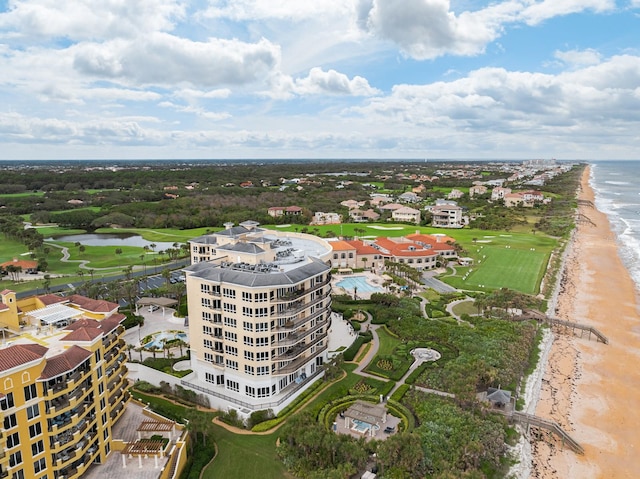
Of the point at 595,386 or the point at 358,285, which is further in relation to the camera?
the point at 358,285

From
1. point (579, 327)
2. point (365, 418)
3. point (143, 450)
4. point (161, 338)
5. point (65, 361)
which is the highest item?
point (65, 361)

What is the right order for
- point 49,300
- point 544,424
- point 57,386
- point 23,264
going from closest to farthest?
point 57,386, point 49,300, point 544,424, point 23,264

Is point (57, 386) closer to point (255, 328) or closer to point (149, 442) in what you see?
point (149, 442)

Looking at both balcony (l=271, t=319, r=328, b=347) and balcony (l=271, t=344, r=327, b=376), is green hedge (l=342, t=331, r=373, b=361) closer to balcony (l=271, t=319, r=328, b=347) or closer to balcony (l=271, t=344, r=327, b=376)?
balcony (l=271, t=344, r=327, b=376)

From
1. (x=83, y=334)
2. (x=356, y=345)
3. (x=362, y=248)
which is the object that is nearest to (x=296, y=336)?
(x=356, y=345)

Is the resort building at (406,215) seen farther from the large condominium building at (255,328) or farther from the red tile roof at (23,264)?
the large condominium building at (255,328)

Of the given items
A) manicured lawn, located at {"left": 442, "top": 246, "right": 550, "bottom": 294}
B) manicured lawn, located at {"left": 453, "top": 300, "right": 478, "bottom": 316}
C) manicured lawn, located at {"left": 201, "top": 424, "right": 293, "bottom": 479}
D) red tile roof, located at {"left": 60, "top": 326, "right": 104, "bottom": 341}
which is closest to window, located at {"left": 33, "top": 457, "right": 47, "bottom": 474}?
red tile roof, located at {"left": 60, "top": 326, "right": 104, "bottom": 341}

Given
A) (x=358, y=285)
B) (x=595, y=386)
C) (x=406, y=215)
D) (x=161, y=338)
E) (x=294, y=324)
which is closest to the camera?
(x=294, y=324)

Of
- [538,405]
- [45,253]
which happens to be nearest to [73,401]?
[538,405]
